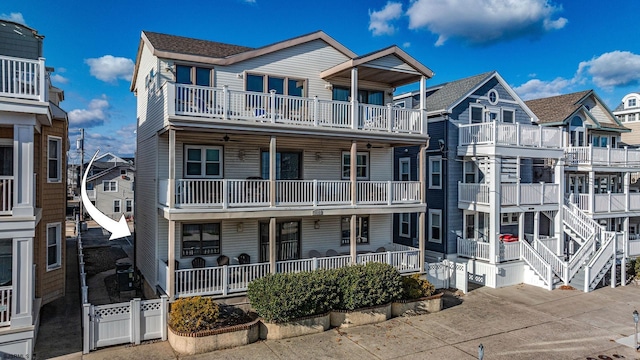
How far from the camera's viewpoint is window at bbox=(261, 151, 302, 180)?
52.0 feet

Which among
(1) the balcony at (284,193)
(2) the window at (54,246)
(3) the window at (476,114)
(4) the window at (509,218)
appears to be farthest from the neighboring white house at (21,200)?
(4) the window at (509,218)

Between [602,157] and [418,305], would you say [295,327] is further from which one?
[602,157]

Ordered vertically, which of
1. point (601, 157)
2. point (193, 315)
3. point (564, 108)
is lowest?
point (193, 315)

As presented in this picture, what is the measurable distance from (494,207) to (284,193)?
9.63 m

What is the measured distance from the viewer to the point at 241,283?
510 inches

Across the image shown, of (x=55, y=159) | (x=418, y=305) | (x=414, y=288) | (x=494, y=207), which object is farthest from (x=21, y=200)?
(x=494, y=207)

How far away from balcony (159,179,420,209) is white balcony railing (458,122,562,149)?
473 cm

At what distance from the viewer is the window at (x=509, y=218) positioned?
20.7m

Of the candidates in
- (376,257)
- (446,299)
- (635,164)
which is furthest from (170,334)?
(635,164)

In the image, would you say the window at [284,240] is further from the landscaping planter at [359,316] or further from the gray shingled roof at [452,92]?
the gray shingled roof at [452,92]

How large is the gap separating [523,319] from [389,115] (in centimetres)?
819

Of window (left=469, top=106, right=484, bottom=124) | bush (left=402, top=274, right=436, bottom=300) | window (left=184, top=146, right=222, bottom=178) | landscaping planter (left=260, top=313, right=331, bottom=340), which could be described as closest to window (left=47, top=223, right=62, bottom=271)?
window (left=184, top=146, right=222, bottom=178)

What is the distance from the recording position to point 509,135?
1875 centimetres

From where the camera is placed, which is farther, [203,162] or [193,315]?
[203,162]
